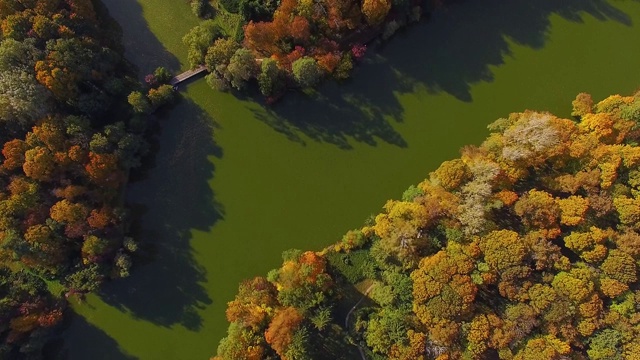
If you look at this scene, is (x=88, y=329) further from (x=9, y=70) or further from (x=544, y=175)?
(x=544, y=175)

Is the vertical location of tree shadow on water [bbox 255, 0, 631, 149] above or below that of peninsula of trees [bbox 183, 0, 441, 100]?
below

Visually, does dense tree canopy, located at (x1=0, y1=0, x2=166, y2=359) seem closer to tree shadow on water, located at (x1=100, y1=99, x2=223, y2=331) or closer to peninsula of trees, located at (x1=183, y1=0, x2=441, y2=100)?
tree shadow on water, located at (x1=100, y1=99, x2=223, y2=331)

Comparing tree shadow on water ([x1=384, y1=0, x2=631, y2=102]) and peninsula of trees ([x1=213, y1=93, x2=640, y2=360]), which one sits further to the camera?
tree shadow on water ([x1=384, y1=0, x2=631, y2=102])

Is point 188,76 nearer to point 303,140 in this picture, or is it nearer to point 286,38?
point 286,38

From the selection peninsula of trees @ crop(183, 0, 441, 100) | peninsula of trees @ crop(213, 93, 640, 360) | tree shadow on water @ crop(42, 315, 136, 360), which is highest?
peninsula of trees @ crop(183, 0, 441, 100)

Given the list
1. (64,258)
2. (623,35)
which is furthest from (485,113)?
(64,258)

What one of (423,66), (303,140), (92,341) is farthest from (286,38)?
(92,341)

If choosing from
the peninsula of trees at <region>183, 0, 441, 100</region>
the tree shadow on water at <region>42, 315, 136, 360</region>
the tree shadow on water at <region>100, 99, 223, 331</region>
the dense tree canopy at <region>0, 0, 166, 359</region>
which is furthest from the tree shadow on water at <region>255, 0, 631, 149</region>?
the tree shadow on water at <region>42, 315, 136, 360</region>

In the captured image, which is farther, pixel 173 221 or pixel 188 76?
pixel 188 76
